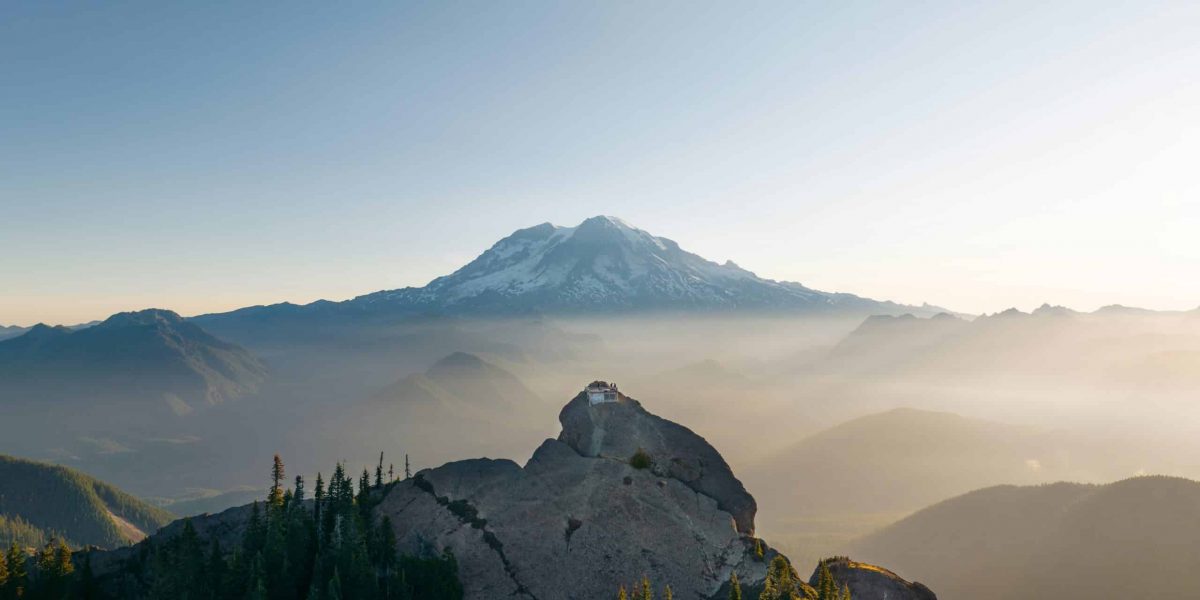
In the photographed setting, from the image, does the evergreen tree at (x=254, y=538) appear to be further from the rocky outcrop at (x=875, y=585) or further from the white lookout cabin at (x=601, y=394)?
the rocky outcrop at (x=875, y=585)

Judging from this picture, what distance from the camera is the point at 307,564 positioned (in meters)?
101

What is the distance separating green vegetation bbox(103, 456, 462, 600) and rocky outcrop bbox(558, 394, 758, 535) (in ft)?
118

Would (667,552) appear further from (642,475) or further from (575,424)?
(575,424)

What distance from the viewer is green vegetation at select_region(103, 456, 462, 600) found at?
92.8 meters

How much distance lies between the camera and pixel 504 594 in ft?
315

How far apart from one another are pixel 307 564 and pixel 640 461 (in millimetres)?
59085

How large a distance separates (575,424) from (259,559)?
195 ft

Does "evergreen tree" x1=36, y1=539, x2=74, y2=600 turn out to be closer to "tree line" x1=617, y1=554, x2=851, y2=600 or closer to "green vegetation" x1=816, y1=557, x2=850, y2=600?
"tree line" x1=617, y1=554, x2=851, y2=600

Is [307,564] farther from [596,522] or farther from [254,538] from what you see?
[596,522]

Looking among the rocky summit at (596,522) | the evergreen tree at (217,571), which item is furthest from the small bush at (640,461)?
the evergreen tree at (217,571)

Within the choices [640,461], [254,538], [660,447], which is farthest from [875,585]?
[254,538]

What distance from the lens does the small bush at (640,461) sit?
115125 mm

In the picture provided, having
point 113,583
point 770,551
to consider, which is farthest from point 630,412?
point 113,583

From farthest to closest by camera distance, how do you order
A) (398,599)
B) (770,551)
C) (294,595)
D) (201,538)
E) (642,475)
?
(201,538) → (642,475) → (770,551) → (294,595) → (398,599)
